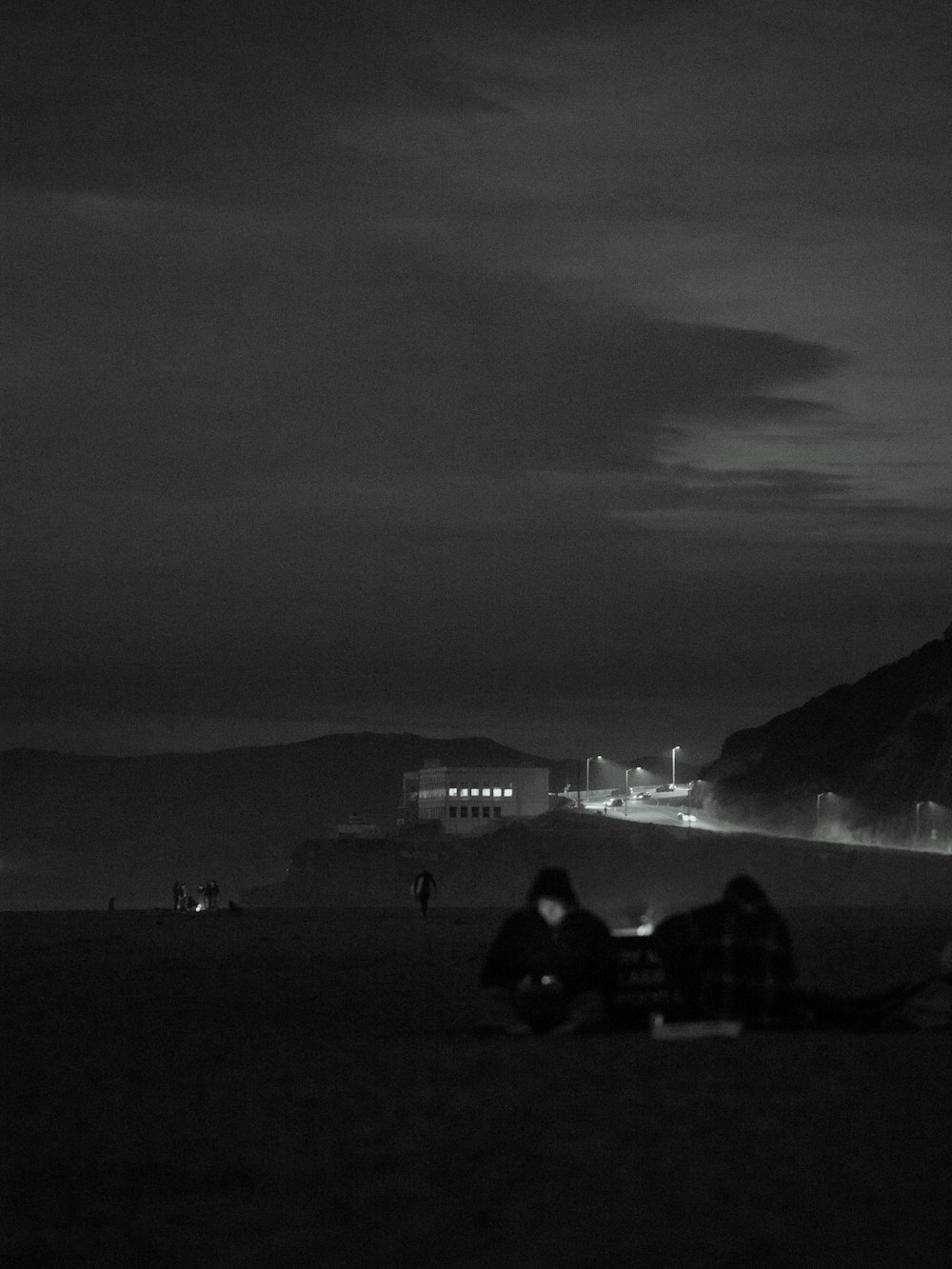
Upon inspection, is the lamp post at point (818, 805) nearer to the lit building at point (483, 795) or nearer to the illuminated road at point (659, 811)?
the illuminated road at point (659, 811)

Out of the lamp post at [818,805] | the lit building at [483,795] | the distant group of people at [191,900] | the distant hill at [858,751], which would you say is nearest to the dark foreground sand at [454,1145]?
the distant group of people at [191,900]

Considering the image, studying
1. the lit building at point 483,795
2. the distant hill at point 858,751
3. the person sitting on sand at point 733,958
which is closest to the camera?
the person sitting on sand at point 733,958

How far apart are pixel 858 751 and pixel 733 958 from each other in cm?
10237

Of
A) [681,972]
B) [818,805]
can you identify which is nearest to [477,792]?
[818,805]

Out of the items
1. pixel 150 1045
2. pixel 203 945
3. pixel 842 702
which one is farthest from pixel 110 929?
pixel 842 702

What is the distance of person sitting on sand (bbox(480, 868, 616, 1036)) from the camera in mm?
13438

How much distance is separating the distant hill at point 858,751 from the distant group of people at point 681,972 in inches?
3127

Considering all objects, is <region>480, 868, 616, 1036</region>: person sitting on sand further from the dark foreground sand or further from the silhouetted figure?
the silhouetted figure

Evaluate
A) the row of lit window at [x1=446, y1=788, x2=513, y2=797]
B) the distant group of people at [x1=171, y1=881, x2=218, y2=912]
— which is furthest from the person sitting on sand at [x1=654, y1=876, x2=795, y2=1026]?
the row of lit window at [x1=446, y1=788, x2=513, y2=797]

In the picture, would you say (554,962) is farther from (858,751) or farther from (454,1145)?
(858,751)

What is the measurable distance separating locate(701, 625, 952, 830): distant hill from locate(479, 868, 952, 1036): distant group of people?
7944 centimetres

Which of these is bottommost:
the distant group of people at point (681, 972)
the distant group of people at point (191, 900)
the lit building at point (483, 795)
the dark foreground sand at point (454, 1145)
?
the dark foreground sand at point (454, 1145)

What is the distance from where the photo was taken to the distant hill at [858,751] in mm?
97000

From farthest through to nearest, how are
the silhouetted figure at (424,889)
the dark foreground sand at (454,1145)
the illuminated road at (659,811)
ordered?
the illuminated road at (659,811)
the silhouetted figure at (424,889)
the dark foreground sand at (454,1145)
